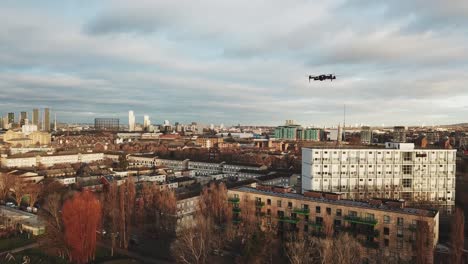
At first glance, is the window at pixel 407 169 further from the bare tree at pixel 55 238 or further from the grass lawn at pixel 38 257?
the grass lawn at pixel 38 257

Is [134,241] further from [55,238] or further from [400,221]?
[400,221]

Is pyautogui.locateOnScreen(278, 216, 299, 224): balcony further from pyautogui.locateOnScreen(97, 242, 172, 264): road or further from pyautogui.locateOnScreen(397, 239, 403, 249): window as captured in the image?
pyautogui.locateOnScreen(97, 242, 172, 264): road

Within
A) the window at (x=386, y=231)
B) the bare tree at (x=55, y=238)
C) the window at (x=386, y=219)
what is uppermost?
the window at (x=386, y=219)

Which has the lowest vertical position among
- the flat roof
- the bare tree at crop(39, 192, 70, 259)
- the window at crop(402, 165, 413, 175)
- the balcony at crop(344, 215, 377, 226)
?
the bare tree at crop(39, 192, 70, 259)

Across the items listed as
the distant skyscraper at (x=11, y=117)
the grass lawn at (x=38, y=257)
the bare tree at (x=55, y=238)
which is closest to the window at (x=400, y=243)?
the bare tree at (x=55, y=238)

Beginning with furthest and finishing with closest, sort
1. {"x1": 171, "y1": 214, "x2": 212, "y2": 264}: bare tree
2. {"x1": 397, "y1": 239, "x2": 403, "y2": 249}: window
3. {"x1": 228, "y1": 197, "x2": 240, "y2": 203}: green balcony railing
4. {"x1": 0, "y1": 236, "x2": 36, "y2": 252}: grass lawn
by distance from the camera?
{"x1": 228, "y1": 197, "x2": 240, "y2": 203}: green balcony railing < {"x1": 0, "y1": 236, "x2": 36, "y2": 252}: grass lawn < {"x1": 397, "y1": 239, "x2": 403, "y2": 249}: window < {"x1": 171, "y1": 214, "x2": 212, "y2": 264}: bare tree

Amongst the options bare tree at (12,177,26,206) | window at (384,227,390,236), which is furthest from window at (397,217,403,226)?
bare tree at (12,177,26,206)

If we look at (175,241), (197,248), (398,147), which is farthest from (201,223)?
(398,147)

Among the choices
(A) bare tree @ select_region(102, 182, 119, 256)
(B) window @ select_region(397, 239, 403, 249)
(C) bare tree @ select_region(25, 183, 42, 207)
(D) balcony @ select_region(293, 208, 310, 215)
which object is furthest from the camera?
(C) bare tree @ select_region(25, 183, 42, 207)
